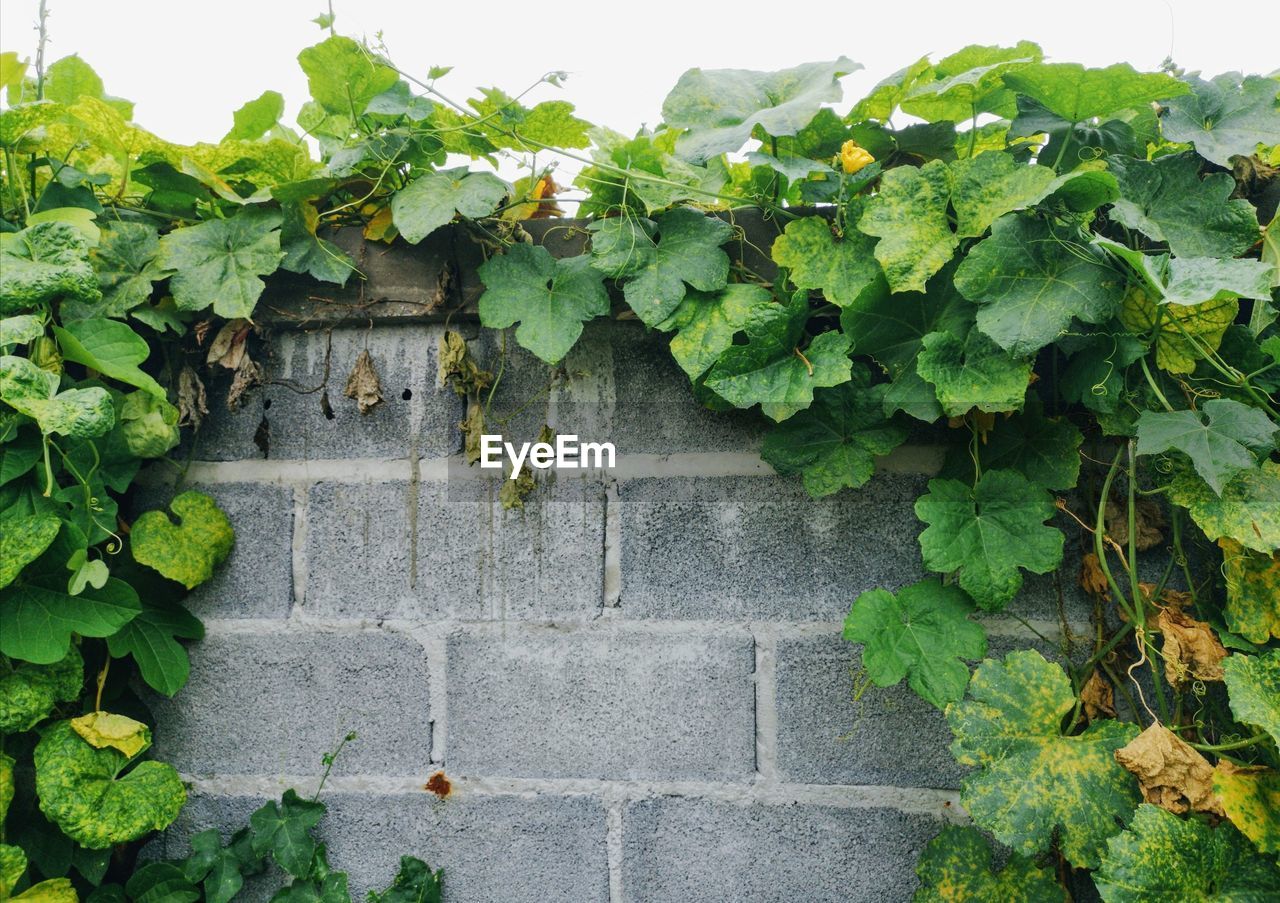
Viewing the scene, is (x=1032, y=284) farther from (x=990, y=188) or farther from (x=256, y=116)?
(x=256, y=116)

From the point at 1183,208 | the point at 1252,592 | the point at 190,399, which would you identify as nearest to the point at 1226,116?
the point at 1183,208

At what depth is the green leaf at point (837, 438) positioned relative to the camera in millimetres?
1075

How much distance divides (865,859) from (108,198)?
136 centimetres

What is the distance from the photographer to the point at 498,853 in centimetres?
118

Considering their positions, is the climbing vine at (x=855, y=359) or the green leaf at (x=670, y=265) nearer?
the climbing vine at (x=855, y=359)

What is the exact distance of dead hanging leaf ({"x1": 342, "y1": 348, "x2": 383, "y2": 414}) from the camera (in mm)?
1188

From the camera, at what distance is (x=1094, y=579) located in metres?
1.07

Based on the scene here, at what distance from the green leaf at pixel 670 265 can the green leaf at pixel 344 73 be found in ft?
1.19

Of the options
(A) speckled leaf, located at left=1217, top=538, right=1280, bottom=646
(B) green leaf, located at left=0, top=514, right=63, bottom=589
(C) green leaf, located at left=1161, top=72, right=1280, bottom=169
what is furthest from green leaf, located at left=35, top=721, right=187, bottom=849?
(C) green leaf, located at left=1161, top=72, right=1280, bottom=169

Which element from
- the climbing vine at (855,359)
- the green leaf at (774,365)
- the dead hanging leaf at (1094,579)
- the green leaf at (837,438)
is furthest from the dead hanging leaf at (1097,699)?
the green leaf at (774,365)

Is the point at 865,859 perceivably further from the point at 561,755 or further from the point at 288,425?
the point at 288,425

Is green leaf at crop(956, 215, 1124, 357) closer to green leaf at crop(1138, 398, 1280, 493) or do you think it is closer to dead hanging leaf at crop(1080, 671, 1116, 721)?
green leaf at crop(1138, 398, 1280, 493)

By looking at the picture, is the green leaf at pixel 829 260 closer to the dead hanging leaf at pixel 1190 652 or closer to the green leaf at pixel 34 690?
the dead hanging leaf at pixel 1190 652

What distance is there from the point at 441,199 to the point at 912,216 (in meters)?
0.58
